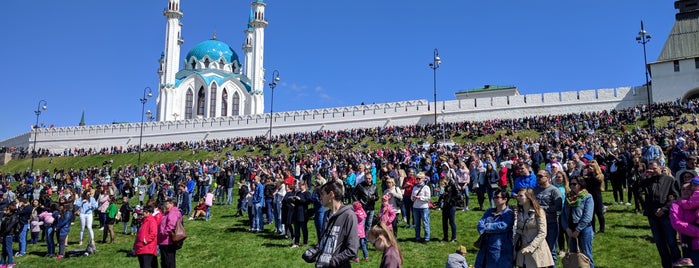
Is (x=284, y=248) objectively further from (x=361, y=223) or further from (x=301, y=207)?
(x=361, y=223)

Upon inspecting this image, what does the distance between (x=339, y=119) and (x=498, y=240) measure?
46074mm

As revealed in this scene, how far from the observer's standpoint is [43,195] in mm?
15109

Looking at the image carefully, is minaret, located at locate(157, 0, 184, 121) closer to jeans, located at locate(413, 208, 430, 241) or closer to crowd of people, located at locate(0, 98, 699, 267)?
crowd of people, located at locate(0, 98, 699, 267)

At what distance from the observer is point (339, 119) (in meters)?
51.6

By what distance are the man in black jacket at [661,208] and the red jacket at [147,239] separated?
685cm

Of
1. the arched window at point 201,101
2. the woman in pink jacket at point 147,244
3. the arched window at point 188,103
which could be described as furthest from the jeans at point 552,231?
the arched window at point 201,101

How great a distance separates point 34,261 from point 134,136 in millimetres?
52941

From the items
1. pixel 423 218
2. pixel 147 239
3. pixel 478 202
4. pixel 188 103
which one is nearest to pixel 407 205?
pixel 423 218

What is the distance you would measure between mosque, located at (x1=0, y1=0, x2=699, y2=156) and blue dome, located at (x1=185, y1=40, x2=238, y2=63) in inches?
5.1

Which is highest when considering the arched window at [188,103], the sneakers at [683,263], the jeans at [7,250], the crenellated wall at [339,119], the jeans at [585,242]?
the arched window at [188,103]

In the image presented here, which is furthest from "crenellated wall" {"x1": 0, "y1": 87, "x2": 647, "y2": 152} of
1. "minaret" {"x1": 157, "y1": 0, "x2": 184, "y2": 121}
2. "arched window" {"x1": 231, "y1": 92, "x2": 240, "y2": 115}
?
"arched window" {"x1": 231, "y1": 92, "x2": 240, "y2": 115}

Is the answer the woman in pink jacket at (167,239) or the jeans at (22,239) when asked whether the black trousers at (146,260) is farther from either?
the jeans at (22,239)

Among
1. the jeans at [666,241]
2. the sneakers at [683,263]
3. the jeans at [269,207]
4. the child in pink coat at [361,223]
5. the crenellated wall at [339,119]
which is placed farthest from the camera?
the crenellated wall at [339,119]

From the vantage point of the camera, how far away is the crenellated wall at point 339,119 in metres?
42.6
